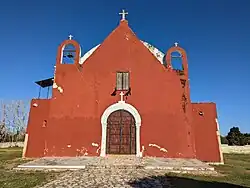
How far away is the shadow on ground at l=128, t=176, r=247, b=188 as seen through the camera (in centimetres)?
733

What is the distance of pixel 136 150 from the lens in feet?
49.0

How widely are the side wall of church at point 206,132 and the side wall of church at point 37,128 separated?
10.2 meters

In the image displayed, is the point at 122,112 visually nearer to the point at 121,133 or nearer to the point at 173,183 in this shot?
the point at 121,133

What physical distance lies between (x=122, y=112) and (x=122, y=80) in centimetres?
227

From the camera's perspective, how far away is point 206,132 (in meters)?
15.5

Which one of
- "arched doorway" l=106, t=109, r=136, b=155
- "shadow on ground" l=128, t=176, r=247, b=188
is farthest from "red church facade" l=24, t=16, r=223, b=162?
Result: "shadow on ground" l=128, t=176, r=247, b=188

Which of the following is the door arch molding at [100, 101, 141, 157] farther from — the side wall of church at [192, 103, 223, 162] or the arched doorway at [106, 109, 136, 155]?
the side wall of church at [192, 103, 223, 162]

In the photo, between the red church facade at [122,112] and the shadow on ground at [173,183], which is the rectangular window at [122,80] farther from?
the shadow on ground at [173,183]

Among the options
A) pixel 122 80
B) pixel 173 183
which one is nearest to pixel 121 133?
pixel 122 80

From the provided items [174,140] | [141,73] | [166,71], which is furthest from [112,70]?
[174,140]

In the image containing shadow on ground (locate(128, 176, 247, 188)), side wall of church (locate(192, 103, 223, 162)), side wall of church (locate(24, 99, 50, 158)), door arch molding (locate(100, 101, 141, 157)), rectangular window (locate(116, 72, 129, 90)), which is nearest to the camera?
shadow on ground (locate(128, 176, 247, 188))

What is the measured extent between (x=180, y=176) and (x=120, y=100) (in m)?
7.68

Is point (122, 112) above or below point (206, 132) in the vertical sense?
above

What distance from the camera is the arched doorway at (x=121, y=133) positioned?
15.1 metres
